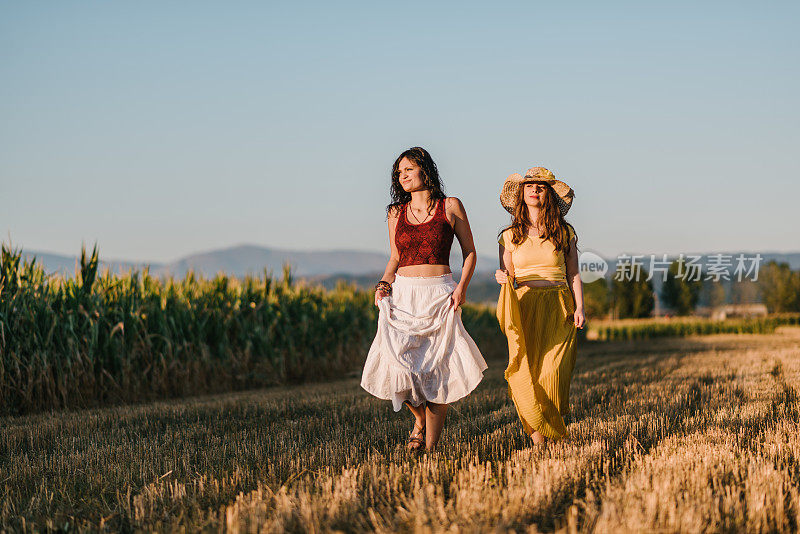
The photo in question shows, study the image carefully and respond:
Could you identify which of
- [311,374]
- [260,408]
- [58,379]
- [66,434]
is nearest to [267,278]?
[311,374]

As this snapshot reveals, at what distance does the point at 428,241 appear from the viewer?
4.87m

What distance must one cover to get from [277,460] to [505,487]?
5.62 feet

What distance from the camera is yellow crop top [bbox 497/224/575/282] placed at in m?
5.24

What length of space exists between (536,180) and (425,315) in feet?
4.72

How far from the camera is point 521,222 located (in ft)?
17.6

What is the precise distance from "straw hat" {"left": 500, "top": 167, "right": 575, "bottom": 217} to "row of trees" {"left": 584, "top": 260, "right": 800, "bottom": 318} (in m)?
51.1

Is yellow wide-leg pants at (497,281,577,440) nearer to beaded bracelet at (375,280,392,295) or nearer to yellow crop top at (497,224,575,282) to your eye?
yellow crop top at (497,224,575,282)

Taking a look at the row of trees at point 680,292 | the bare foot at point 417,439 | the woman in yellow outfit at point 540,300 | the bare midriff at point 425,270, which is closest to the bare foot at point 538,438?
the woman in yellow outfit at point 540,300

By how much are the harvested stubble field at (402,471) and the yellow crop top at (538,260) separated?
4.24 ft

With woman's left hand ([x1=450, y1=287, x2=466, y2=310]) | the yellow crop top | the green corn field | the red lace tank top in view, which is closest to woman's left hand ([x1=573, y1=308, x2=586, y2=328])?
the yellow crop top

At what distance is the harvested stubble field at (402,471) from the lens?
123 inches

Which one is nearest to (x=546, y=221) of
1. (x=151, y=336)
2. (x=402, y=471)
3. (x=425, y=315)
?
(x=425, y=315)

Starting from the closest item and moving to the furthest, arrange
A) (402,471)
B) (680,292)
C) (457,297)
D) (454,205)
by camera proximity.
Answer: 1. (402,471)
2. (457,297)
3. (454,205)
4. (680,292)

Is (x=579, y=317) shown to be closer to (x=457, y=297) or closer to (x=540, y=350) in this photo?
(x=540, y=350)
